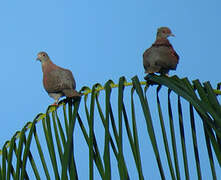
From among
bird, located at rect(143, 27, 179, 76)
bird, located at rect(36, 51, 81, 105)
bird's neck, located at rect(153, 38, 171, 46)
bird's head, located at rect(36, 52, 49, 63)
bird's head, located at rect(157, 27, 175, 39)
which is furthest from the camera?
bird's head, located at rect(36, 52, 49, 63)

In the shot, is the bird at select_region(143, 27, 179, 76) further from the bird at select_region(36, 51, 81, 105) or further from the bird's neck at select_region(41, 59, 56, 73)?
the bird's neck at select_region(41, 59, 56, 73)

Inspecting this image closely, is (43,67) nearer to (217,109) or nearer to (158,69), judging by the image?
(158,69)

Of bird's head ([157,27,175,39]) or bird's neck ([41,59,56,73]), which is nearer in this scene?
bird's head ([157,27,175,39])

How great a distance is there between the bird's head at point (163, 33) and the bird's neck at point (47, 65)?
97 centimetres

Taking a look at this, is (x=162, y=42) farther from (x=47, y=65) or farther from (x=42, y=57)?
(x=42, y=57)

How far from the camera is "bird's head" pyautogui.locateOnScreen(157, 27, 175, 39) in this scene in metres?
3.81

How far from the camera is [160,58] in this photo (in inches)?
127

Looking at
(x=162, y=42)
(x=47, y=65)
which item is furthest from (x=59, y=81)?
(x=162, y=42)

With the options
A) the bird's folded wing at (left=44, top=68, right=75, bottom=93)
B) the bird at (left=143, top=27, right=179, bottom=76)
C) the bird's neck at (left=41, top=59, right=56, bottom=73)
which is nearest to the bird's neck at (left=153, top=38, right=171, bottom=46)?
the bird at (left=143, top=27, right=179, bottom=76)

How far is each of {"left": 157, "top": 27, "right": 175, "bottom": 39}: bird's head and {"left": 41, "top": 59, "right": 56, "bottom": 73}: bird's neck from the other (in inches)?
38.1

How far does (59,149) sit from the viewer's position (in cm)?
214

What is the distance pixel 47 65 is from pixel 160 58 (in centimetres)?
128

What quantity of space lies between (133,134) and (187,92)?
287 millimetres

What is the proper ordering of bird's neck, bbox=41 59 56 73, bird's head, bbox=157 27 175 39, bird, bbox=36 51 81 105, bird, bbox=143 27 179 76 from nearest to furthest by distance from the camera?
bird, bbox=143 27 179 76, bird, bbox=36 51 81 105, bird's head, bbox=157 27 175 39, bird's neck, bbox=41 59 56 73
